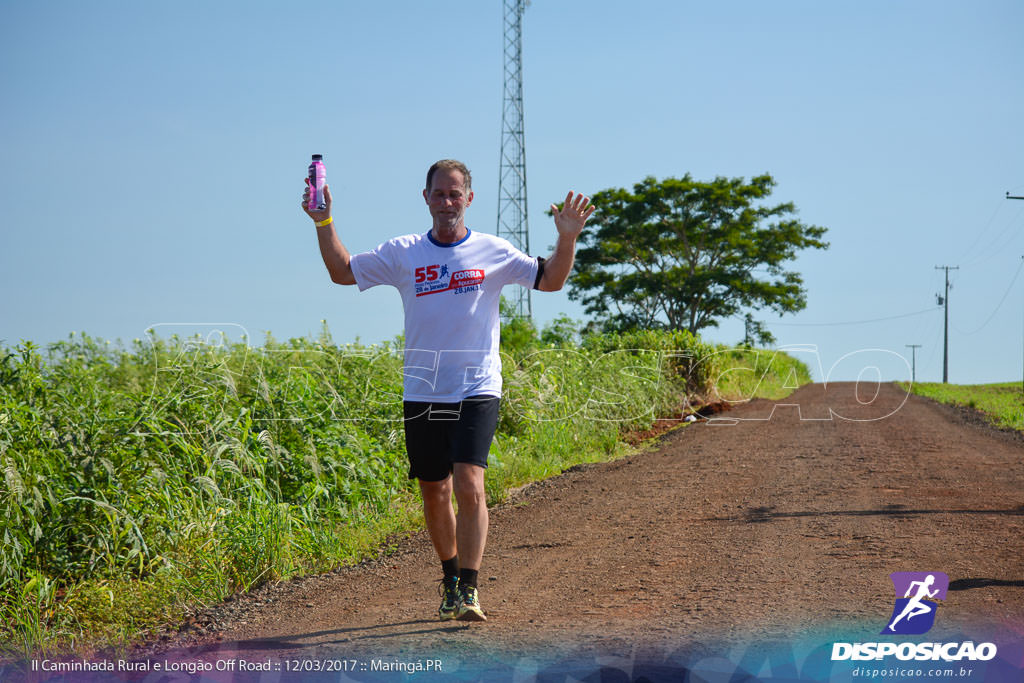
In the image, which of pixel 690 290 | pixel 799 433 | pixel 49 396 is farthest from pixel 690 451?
pixel 690 290

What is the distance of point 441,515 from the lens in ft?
14.7

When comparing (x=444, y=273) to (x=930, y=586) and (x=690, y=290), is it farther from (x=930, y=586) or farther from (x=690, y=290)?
(x=690, y=290)

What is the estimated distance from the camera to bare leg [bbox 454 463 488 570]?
4.28 meters

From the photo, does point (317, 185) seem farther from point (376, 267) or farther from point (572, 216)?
point (572, 216)

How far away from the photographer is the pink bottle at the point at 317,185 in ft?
14.4

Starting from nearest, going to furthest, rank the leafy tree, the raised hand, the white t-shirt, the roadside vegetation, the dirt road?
1. the dirt road
2. the white t-shirt
3. the raised hand
4. the roadside vegetation
5. the leafy tree

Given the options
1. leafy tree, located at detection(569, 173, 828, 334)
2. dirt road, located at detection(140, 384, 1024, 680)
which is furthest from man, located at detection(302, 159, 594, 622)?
leafy tree, located at detection(569, 173, 828, 334)

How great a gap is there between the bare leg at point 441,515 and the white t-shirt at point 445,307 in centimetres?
49

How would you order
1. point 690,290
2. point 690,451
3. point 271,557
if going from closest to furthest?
point 271,557 → point 690,451 → point 690,290

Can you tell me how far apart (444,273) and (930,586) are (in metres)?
3.08

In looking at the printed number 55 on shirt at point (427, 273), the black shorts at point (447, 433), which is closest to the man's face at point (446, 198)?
the printed number 55 on shirt at point (427, 273)

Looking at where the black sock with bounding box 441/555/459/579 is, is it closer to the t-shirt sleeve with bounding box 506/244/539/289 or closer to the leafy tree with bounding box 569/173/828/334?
the t-shirt sleeve with bounding box 506/244/539/289

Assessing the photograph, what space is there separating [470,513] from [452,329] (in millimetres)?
915

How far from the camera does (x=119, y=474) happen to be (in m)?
6.01
